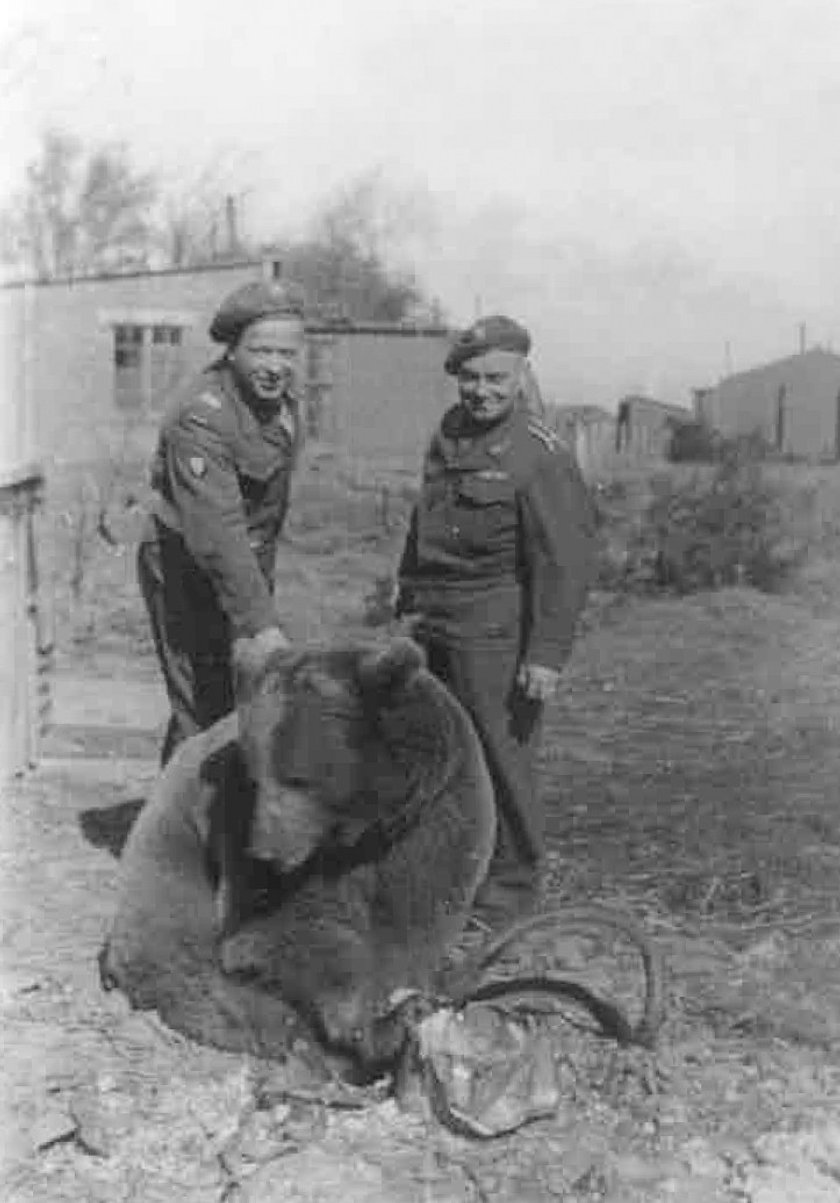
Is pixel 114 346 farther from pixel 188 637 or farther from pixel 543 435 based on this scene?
pixel 543 435

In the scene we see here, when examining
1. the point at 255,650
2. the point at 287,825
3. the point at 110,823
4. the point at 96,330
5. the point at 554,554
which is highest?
the point at 96,330

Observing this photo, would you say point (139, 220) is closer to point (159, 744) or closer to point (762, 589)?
point (762, 589)

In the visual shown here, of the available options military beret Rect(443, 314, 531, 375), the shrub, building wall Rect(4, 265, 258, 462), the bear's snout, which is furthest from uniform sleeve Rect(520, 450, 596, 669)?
building wall Rect(4, 265, 258, 462)

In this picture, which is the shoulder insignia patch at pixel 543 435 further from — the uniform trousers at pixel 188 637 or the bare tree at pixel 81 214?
the bare tree at pixel 81 214

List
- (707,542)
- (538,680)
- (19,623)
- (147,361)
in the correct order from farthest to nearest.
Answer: (147,361)
(707,542)
(19,623)
(538,680)

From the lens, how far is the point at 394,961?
3.86 metres

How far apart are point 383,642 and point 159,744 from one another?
4460 mm

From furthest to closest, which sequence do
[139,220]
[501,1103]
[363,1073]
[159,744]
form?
[139,220] < [159,744] < [363,1073] < [501,1103]

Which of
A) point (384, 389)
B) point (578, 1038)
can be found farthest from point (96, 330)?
point (578, 1038)

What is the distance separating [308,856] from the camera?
3.62 metres

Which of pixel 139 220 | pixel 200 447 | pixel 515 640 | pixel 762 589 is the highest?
pixel 139 220

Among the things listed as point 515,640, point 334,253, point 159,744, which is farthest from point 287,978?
point 334,253

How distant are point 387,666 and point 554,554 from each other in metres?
1.13

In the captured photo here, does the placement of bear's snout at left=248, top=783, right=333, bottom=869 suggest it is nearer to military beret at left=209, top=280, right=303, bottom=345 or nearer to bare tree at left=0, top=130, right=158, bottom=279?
military beret at left=209, top=280, right=303, bottom=345
